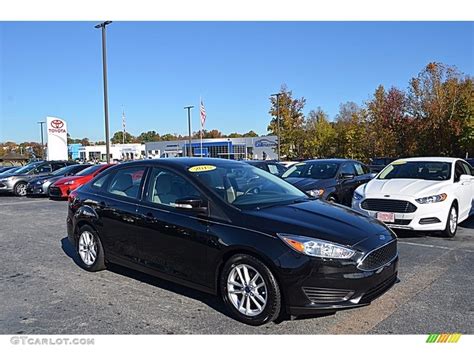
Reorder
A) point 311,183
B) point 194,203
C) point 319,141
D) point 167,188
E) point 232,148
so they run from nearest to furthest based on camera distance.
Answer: point 194,203 < point 167,188 < point 311,183 < point 319,141 < point 232,148

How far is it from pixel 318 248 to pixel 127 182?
9.08 ft

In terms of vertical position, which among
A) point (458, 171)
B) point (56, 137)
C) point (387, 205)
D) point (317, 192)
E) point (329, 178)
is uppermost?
point (56, 137)

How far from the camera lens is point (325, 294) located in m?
3.64

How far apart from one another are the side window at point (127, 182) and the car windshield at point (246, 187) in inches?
35.0

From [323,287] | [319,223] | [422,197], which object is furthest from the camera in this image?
[422,197]

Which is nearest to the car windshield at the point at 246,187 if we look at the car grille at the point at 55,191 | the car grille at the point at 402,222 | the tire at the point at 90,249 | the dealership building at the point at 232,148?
the tire at the point at 90,249

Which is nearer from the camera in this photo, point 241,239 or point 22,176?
point 241,239

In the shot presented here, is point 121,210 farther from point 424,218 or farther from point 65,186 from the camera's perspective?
point 65,186

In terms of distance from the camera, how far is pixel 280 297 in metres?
3.73

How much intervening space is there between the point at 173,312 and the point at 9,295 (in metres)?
2.07

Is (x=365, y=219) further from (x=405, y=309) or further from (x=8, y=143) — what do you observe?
(x=8, y=143)

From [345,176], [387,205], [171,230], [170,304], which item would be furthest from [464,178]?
[170,304]
